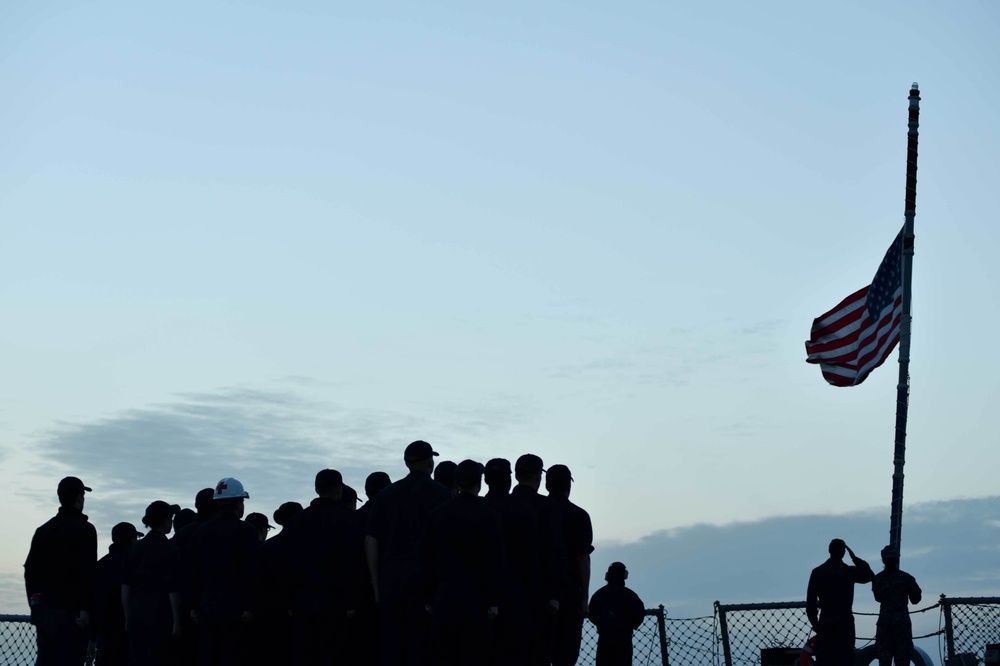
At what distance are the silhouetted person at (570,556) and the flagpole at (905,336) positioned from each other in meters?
6.68

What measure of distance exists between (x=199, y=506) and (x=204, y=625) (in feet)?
4.32

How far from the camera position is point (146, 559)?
1217cm

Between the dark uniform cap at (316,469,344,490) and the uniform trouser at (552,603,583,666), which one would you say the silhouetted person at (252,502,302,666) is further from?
the uniform trouser at (552,603,583,666)

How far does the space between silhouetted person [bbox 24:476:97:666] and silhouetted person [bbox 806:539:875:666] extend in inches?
330

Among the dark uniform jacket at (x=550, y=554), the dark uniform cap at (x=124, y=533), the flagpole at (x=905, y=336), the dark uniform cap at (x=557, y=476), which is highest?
the flagpole at (x=905, y=336)

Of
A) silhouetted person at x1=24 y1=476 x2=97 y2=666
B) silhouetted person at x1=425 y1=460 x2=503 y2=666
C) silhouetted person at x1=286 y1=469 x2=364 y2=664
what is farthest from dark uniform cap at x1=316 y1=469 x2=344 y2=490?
silhouetted person at x1=24 y1=476 x2=97 y2=666

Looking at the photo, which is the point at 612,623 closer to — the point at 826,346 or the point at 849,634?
the point at 849,634

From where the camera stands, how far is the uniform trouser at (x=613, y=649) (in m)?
14.9

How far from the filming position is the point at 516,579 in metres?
10.6

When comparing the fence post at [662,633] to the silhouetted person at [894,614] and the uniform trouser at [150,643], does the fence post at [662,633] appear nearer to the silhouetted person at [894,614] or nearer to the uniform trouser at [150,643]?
the silhouetted person at [894,614]

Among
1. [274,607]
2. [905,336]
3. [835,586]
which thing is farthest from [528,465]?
[905,336]

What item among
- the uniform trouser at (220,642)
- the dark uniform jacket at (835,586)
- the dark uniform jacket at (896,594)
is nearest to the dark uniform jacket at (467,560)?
the uniform trouser at (220,642)

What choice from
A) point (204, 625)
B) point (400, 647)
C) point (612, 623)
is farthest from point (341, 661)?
point (612, 623)

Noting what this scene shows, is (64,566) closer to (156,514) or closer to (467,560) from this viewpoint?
(156,514)
